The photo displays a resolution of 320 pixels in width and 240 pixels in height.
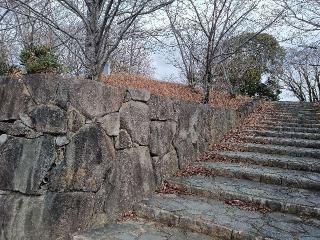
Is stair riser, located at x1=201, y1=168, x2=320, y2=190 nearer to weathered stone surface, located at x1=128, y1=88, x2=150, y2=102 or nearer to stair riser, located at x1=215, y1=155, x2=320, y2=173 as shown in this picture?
stair riser, located at x1=215, y1=155, x2=320, y2=173

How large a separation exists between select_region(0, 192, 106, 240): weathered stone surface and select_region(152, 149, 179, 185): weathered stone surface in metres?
1.40

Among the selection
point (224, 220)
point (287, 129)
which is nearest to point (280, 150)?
point (287, 129)

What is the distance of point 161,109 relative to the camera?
13.9ft

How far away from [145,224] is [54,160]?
123 cm

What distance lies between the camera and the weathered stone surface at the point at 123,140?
3.46m

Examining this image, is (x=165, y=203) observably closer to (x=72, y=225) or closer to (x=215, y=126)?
(x=72, y=225)

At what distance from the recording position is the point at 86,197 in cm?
310

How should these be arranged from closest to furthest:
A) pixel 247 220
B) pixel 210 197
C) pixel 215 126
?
pixel 247 220, pixel 210 197, pixel 215 126

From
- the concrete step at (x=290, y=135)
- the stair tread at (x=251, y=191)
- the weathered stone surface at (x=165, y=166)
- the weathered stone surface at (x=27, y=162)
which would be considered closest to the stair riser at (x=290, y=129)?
the concrete step at (x=290, y=135)

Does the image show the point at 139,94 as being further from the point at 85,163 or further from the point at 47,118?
the point at 47,118

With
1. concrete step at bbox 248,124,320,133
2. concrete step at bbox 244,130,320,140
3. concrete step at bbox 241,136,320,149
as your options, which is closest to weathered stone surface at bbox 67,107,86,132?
concrete step at bbox 241,136,320,149

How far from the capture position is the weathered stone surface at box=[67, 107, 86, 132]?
9.55ft

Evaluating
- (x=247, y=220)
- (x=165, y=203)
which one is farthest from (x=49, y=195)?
(x=247, y=220)

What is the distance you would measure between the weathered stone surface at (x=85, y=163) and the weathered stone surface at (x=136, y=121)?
0.35 metres
